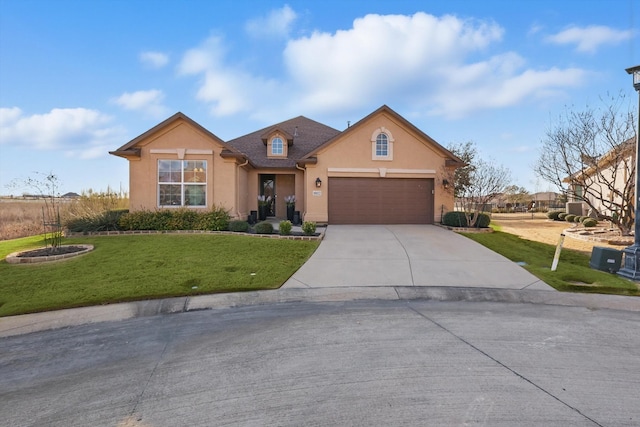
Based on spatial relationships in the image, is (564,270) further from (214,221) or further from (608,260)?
(214,221)

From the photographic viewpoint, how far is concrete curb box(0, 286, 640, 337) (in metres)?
5.75

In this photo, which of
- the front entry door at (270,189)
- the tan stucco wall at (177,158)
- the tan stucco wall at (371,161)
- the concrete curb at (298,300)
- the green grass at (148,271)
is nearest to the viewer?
the concrete curb at (298,300)

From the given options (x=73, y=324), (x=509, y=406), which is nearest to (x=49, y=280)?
(x=73, y=324)

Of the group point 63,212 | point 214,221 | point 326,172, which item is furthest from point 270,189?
point 63,212

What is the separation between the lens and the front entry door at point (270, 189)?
67.1ft

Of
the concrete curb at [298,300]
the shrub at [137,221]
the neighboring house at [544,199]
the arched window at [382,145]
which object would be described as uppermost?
the arched window at [382,145]

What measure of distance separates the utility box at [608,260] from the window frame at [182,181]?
14.6 metres

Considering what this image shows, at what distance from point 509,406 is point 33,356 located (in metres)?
5.76

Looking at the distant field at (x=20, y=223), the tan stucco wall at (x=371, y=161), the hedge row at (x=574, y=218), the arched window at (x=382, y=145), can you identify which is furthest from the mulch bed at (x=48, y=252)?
the hedge row at (x=574, y=218)

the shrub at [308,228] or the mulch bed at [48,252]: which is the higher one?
the shrub at [308,228]

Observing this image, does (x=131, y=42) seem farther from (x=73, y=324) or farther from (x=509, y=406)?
(x=509, y=406)

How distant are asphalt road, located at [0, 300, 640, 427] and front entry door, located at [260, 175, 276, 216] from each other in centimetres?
1475

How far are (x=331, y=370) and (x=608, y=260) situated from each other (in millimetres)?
9241

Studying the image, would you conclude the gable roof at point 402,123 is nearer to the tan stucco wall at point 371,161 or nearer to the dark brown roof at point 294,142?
the tan stucco wall at point 371,161
